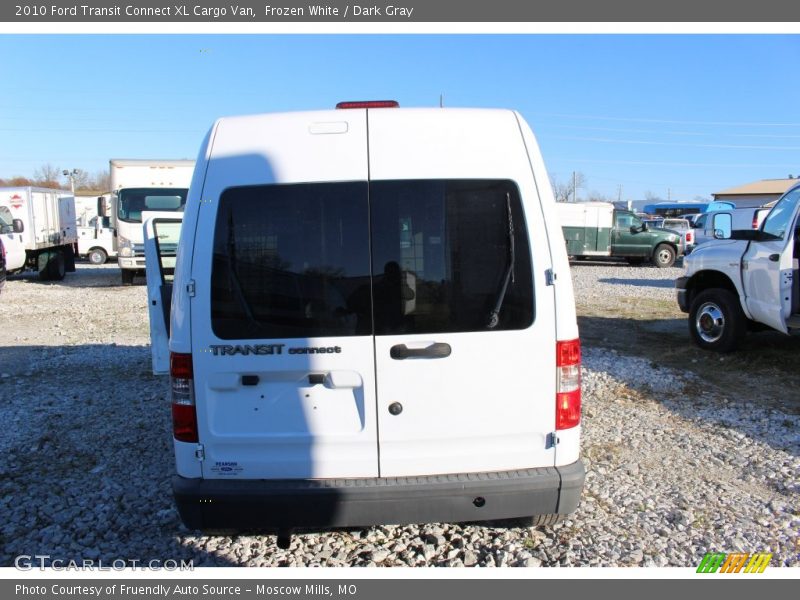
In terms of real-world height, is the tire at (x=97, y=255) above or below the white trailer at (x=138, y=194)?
below

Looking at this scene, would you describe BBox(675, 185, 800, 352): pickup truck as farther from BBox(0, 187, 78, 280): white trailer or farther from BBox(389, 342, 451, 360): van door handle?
BBox(0, 187, 78, 280): white trailer

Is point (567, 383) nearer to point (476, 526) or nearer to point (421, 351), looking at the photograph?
point (421, 351)

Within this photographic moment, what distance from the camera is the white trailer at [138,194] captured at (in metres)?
16.1

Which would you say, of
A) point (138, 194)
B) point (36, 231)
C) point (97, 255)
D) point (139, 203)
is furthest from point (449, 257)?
point (97, 255)

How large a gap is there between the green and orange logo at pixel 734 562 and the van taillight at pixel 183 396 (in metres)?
2.83

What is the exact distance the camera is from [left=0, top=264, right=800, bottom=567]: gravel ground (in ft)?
11.3

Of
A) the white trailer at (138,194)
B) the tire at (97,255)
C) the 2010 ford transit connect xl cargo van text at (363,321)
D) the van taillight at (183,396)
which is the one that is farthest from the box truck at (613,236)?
the van taillight at (183,396)

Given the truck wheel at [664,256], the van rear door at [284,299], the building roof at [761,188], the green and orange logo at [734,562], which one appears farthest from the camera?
the building roof at [761,188]

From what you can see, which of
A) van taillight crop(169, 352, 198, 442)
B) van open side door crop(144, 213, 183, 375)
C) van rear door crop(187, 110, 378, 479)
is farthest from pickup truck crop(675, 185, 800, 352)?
van taillight crop(169, 352, 198, 442)

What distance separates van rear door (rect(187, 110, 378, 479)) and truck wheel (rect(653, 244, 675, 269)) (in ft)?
72.9

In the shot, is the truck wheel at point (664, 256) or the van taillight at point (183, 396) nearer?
the van taillight at point (183, 396)

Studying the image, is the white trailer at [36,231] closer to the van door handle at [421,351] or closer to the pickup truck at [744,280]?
the pickup truck at [744,280]

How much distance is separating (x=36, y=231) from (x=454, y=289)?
1967 cm

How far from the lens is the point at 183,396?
2980 mm
